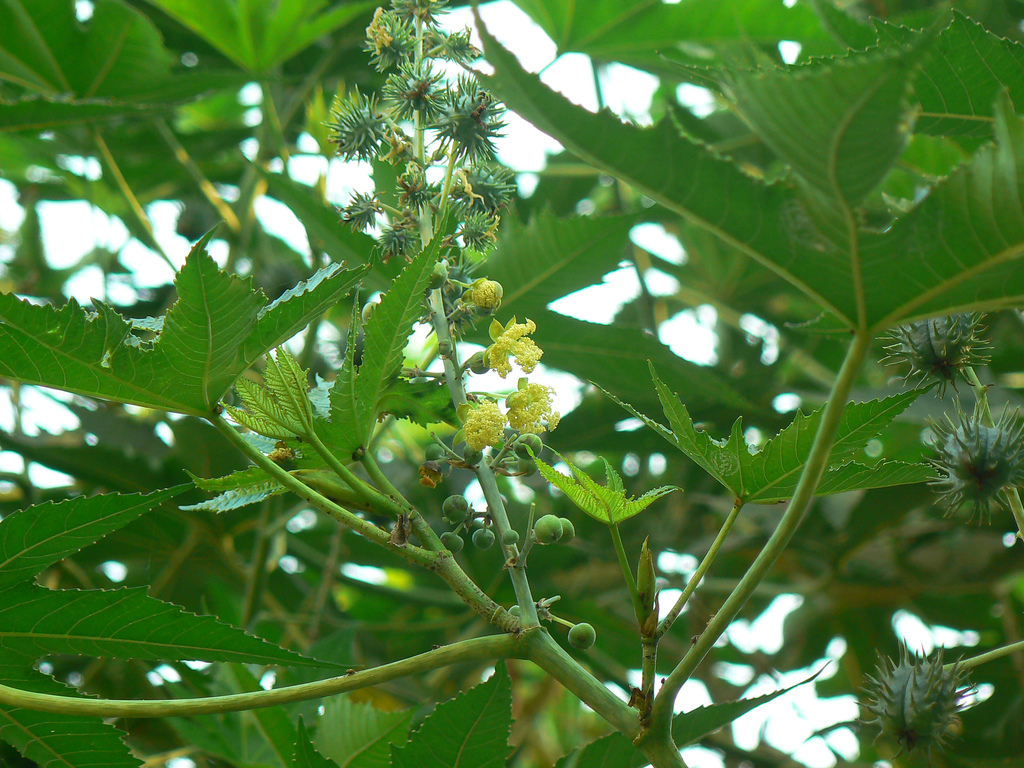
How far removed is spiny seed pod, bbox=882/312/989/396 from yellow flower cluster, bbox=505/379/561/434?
37 centimetres

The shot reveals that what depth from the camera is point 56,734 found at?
96cm

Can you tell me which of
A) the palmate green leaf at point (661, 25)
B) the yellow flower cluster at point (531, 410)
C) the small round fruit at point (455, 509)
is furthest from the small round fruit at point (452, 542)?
the palmate green leaf at point (661, 25)

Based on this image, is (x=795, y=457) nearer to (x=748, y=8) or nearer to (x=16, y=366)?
(x=16, y=366)

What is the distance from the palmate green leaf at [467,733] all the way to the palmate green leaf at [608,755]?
0.37ft

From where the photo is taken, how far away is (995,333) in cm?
186

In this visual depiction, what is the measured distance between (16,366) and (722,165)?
2.18 ft

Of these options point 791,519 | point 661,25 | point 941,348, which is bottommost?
point 791,519

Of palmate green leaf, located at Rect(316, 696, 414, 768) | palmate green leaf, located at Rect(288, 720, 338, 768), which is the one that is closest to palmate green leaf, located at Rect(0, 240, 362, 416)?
palmate green leaf, located at Rect(288, 720, 338, 768)

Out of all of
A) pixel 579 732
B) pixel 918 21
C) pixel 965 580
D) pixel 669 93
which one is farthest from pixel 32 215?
pixel 965 580

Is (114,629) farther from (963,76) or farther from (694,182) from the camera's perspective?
(963,76)

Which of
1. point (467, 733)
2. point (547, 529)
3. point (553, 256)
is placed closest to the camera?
point (547, 529)

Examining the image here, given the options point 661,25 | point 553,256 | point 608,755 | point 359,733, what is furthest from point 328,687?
point 661,25

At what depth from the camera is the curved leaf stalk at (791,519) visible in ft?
2.24

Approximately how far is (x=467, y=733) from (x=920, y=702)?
445 millimetres
